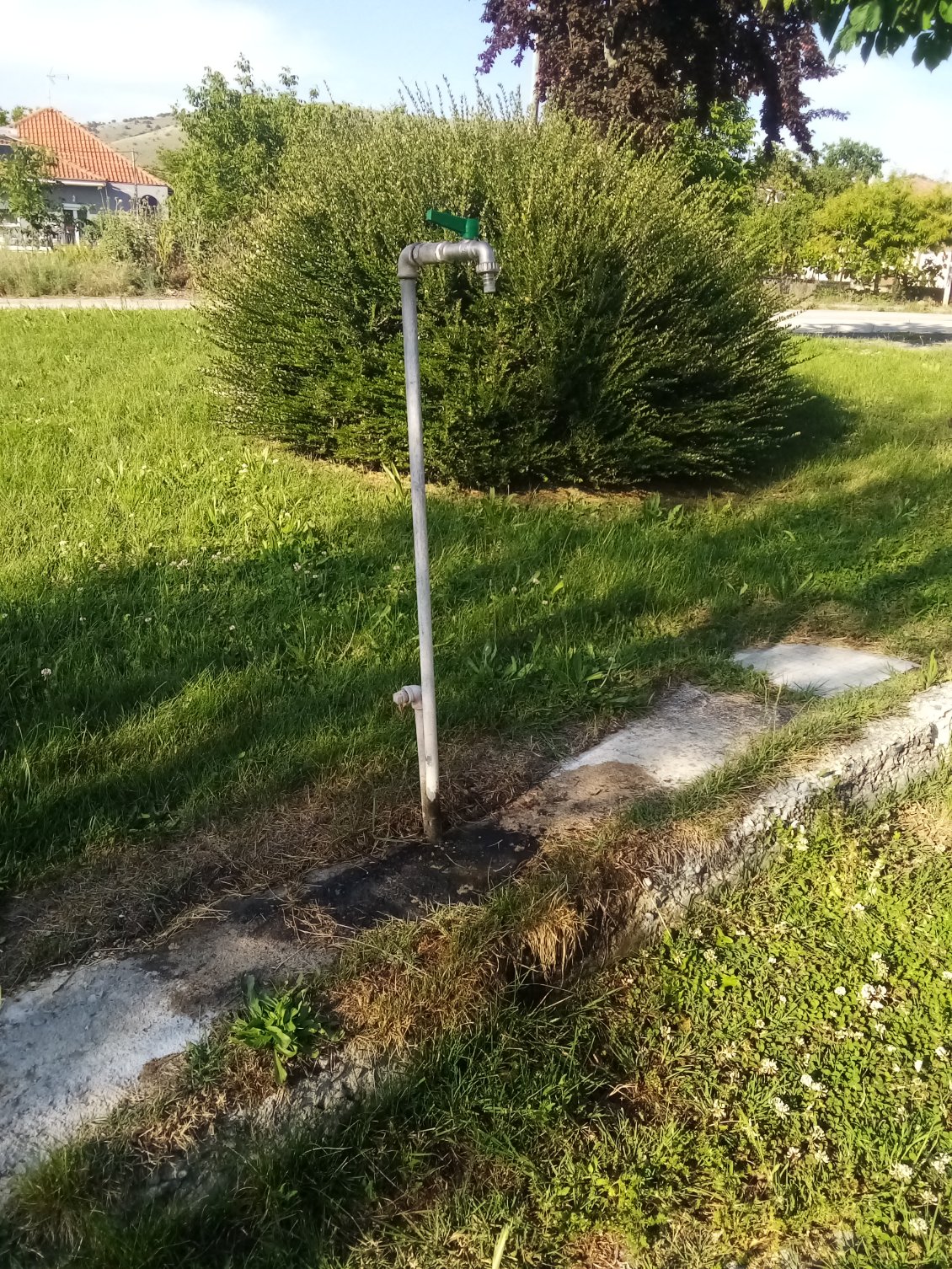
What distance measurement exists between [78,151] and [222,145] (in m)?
24.8

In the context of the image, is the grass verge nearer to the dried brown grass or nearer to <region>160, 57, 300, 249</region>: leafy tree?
the dried brown grass

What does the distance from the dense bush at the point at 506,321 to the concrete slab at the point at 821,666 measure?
1989 millimetres

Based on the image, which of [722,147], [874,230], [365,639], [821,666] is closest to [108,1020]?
[365,639]

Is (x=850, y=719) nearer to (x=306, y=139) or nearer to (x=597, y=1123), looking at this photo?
(x=597, y=1123)

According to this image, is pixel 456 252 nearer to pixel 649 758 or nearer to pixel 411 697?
pixel 411 697

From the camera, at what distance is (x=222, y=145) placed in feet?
88.4

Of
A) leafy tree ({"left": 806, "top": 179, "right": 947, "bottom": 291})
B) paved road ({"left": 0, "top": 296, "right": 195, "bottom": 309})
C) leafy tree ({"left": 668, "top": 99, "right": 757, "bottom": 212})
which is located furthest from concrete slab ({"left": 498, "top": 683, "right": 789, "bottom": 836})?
leafy tree ({"left": 806, "top": 179, "right": 947, "bottom": 291})

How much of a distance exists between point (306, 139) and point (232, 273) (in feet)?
4.47

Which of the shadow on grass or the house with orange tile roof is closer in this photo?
the shadow on grass

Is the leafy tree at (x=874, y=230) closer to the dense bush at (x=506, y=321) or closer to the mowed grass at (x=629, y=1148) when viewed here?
the dense bush at (x=506, y=321)

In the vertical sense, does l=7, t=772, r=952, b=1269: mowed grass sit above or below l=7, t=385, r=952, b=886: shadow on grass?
below

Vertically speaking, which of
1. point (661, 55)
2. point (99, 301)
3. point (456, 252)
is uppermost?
point (661, 55)

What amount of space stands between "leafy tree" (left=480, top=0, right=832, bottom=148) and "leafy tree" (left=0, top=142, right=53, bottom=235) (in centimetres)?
2308

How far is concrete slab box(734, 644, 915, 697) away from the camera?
3.76m
